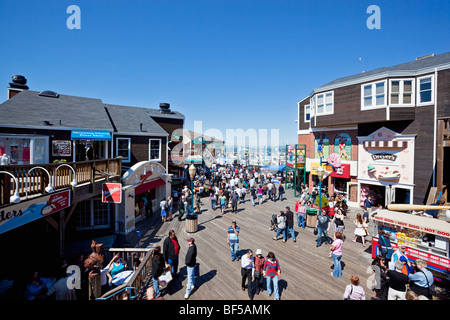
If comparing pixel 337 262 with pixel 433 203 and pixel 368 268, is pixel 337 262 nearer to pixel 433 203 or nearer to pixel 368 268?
pixel 368 268

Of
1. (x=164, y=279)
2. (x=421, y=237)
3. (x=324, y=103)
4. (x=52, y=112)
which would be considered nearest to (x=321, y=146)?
(x=324, y=103)

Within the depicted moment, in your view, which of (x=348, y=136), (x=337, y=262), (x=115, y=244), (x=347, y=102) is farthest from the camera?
(x=348, y=136)

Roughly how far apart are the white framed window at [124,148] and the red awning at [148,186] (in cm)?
276

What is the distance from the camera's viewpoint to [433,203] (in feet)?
41.3

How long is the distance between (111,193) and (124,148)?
6.45 meters

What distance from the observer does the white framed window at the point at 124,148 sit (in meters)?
16.0

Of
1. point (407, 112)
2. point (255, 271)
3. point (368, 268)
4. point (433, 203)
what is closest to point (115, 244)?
point (255, 271)

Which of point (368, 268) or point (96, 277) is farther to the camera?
point (368, 268)

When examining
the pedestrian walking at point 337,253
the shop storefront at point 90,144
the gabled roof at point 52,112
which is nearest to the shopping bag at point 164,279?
the pedestrian walking at point 337,253

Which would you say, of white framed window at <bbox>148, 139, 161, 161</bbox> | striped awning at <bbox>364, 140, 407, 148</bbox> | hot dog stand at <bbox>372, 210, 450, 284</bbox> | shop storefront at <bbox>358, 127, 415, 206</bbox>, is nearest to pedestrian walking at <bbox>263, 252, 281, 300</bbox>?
hot dog stand at <bbox>372, 210, 450, 284</bbox>

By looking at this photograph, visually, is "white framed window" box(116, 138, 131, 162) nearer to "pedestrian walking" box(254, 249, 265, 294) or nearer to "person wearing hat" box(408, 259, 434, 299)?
"pedestrian walking" box(254, 249, 265, 294)
